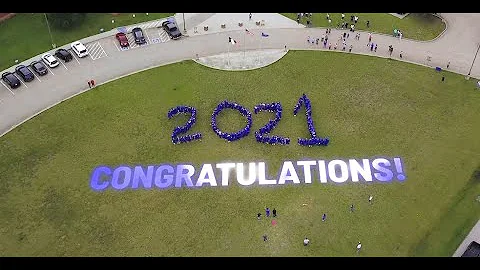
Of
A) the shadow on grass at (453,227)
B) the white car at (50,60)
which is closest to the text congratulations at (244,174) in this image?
the shadow on grass at (453,227)

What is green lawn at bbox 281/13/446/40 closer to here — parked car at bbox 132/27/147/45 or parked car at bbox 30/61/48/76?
parked car at bbox 132/27/147/45

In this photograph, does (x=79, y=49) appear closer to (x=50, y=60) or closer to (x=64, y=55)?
(x=64, y=55)

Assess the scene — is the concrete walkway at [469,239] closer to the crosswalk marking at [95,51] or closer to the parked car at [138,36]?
the parked car at [138,36]

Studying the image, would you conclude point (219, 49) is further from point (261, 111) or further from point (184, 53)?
point (261, 111)

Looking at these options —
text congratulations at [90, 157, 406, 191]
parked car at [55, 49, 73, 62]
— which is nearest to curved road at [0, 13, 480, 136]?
parked car at [55, 49, 73, 62]

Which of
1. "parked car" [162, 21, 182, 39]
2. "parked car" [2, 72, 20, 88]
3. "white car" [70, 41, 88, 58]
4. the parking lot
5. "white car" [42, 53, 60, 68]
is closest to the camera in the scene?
"parked car" [2, 72, 20, 88]
